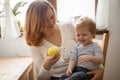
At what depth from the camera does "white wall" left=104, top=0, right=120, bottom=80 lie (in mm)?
2104

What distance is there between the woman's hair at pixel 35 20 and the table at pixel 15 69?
0.67ft

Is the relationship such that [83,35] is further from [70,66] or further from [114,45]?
[114,45]

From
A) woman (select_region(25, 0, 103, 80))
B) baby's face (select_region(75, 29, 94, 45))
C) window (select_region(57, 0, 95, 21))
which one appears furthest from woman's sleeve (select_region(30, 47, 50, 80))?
window (select_region(57, 0, 95, 21))

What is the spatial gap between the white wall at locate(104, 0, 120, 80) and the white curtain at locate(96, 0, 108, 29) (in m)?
0.07

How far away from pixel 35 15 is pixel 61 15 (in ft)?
2.29

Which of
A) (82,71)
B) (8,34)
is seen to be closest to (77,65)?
(82,71)

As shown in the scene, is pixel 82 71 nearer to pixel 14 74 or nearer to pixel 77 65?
pixel 77 65

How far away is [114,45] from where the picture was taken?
85.3 inches

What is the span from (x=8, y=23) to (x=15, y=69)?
0.57 m

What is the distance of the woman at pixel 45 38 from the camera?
1.49 m

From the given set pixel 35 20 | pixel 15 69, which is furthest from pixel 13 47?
pixel 35 20

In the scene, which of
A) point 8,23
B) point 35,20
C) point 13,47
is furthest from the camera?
point 13,47

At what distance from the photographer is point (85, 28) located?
4.54ft

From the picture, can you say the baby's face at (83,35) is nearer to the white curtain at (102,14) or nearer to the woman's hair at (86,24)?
the woman's hair at (86,24)
